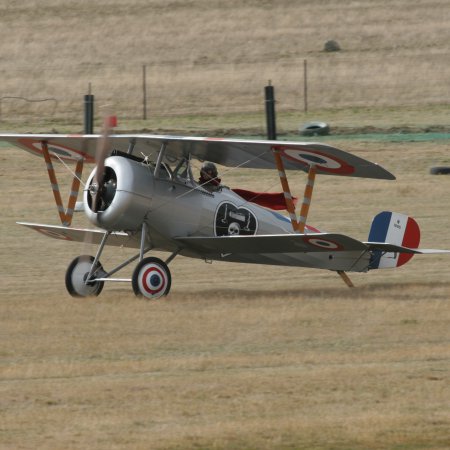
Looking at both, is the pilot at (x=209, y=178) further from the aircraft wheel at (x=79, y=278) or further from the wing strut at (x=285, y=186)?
A: the aircraft wheel at (x=79, y=278)

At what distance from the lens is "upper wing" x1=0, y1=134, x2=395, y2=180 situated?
14.5 m

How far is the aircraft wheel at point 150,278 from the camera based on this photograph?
14383 mm

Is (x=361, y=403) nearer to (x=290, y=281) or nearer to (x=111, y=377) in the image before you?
(x=111, y=377)

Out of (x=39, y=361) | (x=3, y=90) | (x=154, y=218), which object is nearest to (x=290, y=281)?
(x=154, y=218)

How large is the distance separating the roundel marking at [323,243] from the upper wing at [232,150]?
0.92m

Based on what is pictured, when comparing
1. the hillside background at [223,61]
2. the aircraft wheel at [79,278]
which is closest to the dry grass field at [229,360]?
the aircraft wheel at [79,278]

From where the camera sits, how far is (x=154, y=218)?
14883 millimetres

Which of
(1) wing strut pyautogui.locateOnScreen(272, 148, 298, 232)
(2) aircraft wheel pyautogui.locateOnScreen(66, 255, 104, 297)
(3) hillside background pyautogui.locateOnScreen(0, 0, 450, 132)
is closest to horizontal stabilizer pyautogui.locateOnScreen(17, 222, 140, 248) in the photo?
(2) aircraft wheel pyautogui.locateOnScreen(66, 255, 104, 297)

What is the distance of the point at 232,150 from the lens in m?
15.5

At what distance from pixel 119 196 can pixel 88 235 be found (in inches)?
76.6

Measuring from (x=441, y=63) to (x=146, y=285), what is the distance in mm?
34959

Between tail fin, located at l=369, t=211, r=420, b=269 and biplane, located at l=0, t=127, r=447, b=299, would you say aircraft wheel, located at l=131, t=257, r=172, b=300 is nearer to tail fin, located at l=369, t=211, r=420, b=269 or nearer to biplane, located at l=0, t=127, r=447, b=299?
biplane, located at l=0, t=127, r=447, b=299

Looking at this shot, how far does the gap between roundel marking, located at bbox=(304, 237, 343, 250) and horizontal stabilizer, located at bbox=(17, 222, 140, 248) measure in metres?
2.10

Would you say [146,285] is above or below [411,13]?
below
